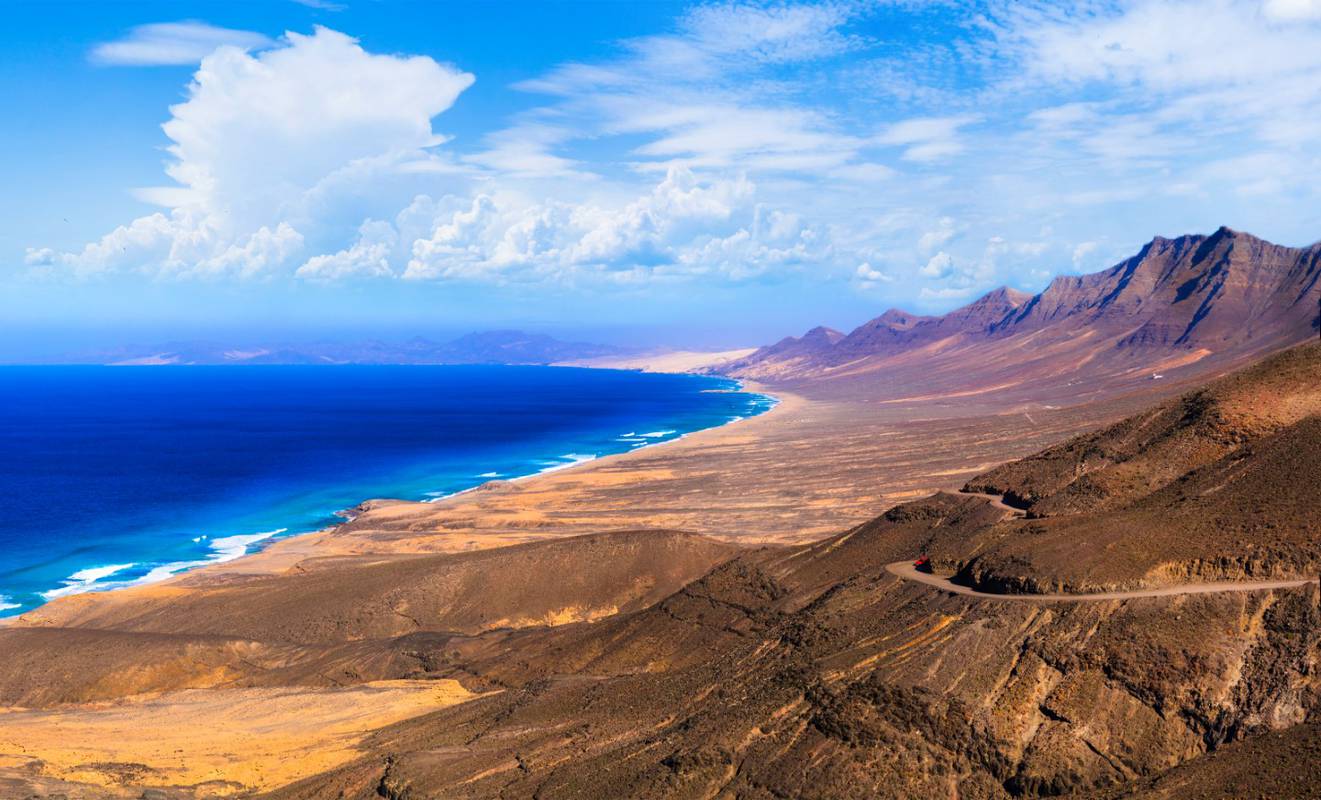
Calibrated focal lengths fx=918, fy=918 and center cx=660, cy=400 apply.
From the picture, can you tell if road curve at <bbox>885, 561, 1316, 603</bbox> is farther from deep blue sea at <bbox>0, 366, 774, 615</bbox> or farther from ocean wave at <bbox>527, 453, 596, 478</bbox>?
ocean wave at <bbox>527, 453, 596, 478</bbox>

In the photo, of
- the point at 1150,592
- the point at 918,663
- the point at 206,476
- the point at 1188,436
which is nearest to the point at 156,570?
the point at 206,476

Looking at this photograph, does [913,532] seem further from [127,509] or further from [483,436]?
[483,436]

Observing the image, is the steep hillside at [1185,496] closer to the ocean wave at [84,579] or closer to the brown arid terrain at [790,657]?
the brown arid terrain at [790,657]

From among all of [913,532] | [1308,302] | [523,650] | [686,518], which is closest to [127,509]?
[686,518]

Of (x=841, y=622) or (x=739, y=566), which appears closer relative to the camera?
(x=841, y=622)

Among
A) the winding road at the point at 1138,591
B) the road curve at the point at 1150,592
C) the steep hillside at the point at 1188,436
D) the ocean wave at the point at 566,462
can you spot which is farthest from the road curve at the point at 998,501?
the ocean wave at the point at 566,462

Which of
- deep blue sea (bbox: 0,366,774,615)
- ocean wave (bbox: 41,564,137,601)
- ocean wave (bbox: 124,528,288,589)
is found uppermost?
deep blue sea (bbox: 0,366,774,615)

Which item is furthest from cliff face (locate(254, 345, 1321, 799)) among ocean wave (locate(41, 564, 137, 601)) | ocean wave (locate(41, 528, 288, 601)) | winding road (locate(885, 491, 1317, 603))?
ocean wave (locate(41, 564, 137, 601))

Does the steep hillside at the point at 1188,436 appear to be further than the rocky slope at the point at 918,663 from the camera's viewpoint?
Yes
